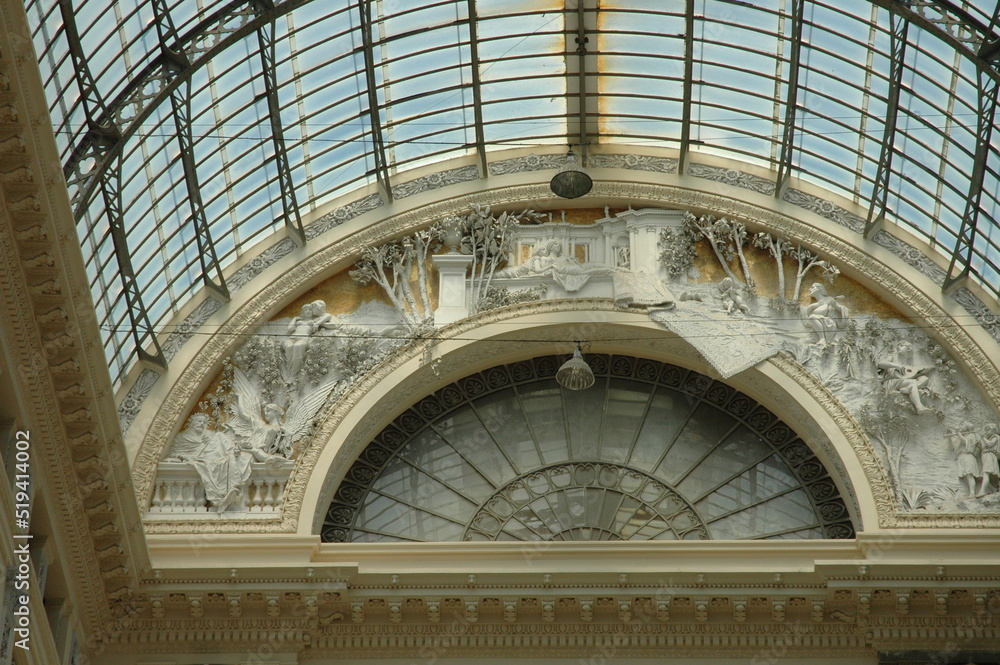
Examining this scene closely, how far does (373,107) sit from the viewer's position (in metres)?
27.6

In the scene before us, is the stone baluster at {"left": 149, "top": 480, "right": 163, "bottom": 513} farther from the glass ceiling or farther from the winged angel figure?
the glass ceiling

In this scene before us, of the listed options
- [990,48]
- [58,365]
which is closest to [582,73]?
[990,48]

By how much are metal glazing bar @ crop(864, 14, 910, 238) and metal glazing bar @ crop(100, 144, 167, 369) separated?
13.0 m

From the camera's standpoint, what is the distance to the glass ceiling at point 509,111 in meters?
25.6

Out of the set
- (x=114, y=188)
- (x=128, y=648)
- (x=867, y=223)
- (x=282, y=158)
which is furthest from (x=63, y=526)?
(x=867, y=223)

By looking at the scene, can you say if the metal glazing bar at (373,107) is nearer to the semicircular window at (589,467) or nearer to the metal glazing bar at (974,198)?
the semicircular window at (589,467)

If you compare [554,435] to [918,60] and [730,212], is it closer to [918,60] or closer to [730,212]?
[730,212]

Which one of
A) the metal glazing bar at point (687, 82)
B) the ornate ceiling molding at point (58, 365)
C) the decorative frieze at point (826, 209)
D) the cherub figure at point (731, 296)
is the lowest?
the ornate ceiling molding at point (58, 365)

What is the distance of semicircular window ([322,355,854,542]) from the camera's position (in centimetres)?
2573

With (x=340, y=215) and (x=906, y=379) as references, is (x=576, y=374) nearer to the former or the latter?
(x=906, y=379)

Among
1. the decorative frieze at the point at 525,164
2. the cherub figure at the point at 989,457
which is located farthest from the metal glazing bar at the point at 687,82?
the cherub figure at the point at 989,457

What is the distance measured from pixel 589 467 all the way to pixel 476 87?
26.1 ft

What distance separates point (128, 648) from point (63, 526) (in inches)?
135

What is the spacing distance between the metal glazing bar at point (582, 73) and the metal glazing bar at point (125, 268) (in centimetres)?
921
